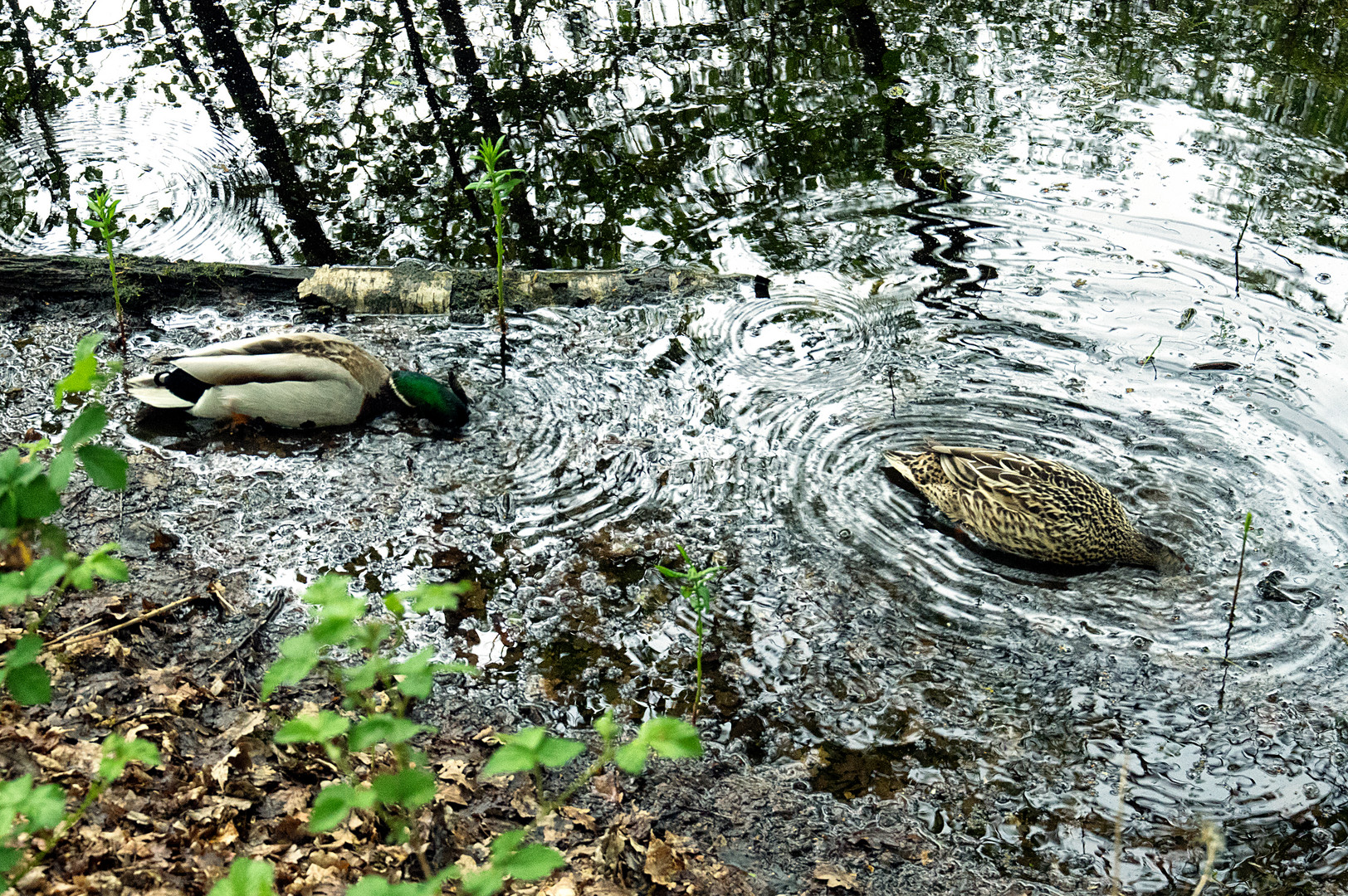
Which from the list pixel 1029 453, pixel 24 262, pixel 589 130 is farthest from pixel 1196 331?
pixel 24 262

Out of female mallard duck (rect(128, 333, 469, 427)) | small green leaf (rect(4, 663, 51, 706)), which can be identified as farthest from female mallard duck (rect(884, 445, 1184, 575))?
small green leaf (rect(4, 663, 51, 706))

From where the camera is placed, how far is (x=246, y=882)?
1.98 meters

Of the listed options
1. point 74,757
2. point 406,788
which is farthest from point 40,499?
point 74,757

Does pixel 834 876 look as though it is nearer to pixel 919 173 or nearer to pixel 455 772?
pixel 455 772

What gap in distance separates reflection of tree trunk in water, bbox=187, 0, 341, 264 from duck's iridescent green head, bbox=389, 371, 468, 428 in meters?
2.27

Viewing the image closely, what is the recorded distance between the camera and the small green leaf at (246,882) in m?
1.96

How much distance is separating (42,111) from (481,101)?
13.3ft

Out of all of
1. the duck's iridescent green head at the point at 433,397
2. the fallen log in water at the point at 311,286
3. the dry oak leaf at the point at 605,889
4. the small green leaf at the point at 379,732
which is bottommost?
the dry oak leaf at the point at 605,889

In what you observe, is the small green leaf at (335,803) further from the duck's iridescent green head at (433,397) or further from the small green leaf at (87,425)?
the duck's iridescent green head at (433,397)

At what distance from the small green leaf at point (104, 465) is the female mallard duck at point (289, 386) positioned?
2940 millimetres

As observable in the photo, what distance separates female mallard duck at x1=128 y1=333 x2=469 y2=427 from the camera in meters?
5.34

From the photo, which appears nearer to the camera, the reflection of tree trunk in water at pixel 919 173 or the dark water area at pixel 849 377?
the dark water area at pixel 849 377

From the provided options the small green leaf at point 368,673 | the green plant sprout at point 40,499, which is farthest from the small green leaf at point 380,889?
the green plant sprout at point 40,499

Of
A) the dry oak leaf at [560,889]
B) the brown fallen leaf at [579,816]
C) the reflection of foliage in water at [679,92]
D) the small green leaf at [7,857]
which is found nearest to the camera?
the small green leaf at [7,857]
